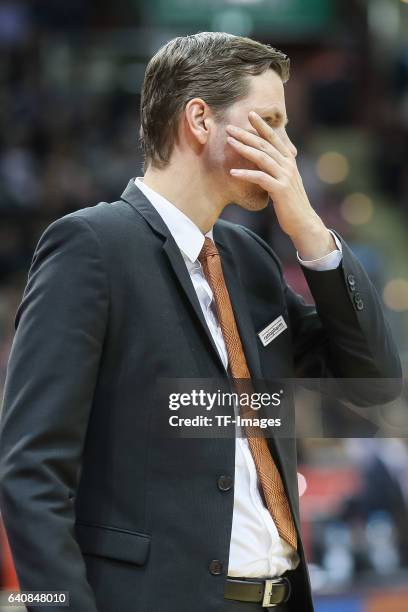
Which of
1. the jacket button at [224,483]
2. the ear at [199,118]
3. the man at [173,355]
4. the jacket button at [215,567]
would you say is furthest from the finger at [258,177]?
the jacket button at [215,567]

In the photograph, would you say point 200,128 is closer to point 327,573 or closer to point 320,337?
point 320,337

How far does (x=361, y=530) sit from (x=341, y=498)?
20 cm

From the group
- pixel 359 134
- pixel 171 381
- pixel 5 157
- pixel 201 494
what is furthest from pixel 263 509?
pixel 359 134

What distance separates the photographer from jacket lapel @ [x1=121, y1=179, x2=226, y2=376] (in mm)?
2051

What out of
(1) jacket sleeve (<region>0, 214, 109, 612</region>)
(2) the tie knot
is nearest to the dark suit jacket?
(1) jacket sleeve (<region>0, 214, 109, 612</region>)

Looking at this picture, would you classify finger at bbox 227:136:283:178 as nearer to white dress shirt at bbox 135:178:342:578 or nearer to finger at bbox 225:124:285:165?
finger at bbox 225:124:285:165

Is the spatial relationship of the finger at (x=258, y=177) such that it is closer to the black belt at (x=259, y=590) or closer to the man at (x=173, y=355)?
the man at (x=173, y=355)

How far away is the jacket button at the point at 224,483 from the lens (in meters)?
1.98

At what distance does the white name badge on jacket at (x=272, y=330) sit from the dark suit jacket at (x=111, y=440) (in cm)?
12

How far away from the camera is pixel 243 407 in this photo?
2.09m

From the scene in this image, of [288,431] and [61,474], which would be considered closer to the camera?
[61,474]

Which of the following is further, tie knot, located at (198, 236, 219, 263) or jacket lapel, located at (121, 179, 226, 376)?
tie knot, located at (198, 236, 219, 263)

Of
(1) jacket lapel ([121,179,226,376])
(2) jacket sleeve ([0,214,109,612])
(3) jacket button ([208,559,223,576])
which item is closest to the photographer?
(2) jacket sleeve ([0,214,109,612])

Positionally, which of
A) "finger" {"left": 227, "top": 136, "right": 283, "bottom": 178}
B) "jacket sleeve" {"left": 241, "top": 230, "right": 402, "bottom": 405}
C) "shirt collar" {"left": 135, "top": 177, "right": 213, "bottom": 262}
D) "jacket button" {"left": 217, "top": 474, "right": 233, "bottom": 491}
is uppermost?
"finger" {"left": 227, "top": 136, "right": 283, "bottom": 178}
